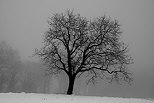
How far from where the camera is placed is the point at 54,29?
2709cm

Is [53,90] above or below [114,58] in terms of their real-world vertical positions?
below

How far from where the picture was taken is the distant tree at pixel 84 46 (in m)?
25.7

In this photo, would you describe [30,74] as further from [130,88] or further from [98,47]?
[130,88]

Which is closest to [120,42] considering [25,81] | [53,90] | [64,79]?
[25,81]

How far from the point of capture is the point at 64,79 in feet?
250

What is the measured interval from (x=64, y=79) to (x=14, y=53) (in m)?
25.8

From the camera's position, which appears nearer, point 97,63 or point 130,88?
point 97,63

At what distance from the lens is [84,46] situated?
26438mm

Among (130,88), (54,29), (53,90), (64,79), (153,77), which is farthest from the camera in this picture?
(130,88)

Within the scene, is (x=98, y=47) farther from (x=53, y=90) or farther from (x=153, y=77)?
(x=153, y=77)

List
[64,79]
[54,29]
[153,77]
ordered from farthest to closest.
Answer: [153,77], [64,79], [54,29]

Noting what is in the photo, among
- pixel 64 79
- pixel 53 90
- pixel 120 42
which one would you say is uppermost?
pixel 120 42

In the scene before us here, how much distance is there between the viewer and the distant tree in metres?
25.7

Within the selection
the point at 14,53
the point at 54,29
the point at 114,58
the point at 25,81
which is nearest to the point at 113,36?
the point at 114,58
